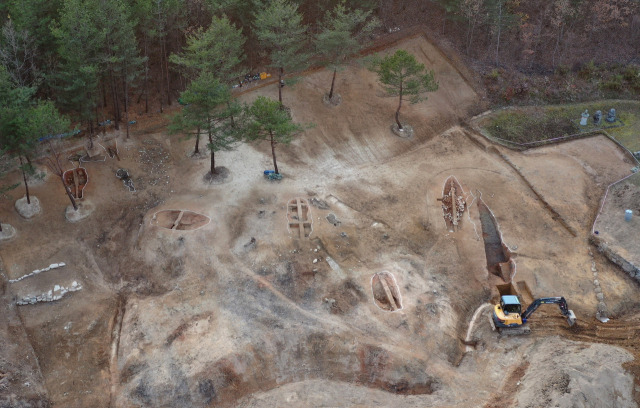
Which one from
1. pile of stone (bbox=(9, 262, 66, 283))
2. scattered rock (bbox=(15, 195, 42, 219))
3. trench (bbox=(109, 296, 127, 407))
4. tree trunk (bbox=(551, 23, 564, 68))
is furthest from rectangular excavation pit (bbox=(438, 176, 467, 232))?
scattered rock (bbox=(15, 195, 42, 219))

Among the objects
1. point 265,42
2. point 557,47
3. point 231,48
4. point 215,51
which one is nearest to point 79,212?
point 215,51

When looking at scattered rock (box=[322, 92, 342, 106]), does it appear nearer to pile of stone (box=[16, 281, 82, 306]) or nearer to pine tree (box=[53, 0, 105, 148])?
pine tree (box=[53, 0, 105, 148])

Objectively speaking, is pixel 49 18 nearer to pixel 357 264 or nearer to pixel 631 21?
pixel 357 264

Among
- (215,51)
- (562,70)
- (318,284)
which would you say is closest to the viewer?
(318,284)

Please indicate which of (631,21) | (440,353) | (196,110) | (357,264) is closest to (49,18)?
(196,110)

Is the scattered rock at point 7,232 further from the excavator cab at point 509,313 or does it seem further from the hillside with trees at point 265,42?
the excavator cab at point 509,313

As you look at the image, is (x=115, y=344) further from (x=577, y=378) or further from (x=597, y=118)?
(x=597, y=118)
